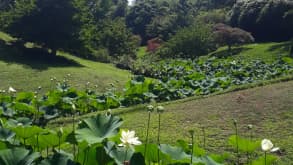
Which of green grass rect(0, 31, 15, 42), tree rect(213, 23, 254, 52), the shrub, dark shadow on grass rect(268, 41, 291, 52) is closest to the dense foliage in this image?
green grass rect(0, 31, 15, 42)

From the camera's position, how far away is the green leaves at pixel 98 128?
3.58 meters

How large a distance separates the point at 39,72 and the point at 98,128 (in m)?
16.2

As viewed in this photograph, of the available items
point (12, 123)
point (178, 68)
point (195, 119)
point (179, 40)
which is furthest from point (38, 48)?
point (12, 123)

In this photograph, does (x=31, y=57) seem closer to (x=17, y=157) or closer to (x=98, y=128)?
(x=98, y=128)

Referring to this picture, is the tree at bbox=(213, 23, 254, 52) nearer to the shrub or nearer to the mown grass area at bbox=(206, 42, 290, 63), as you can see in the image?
the mown grass area at bbox=(206, 42, 290, 63)

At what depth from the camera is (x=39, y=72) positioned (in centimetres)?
1942

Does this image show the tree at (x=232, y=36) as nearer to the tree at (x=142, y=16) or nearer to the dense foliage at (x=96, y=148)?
the tree at (x=142, y=16)

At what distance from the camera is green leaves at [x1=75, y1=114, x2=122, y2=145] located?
3.58m

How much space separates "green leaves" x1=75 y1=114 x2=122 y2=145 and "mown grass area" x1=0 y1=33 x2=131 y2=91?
13.1 meters

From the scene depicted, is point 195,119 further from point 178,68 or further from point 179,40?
point 179,40

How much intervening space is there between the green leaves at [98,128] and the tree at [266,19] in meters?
30.7

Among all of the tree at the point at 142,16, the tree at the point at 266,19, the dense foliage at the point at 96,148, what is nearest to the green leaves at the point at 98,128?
the dense foliage at the point at 96,148

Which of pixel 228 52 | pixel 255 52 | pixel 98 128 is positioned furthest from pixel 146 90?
pixel 228 52

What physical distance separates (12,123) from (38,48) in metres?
21.1
